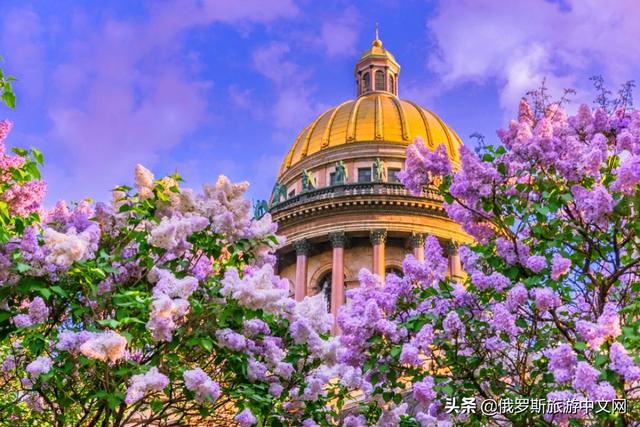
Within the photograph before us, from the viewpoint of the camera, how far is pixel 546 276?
9555mm

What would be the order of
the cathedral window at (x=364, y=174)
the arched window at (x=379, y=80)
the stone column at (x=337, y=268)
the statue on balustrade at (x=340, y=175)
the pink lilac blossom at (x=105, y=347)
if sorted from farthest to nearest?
the arched window at (x=379, y=80), the cathedral window at (x=364, y=174), the statue on balustrade at (x=340, y=175), the stone column at (x=337, y=268), the pink lilac blossom at (x=105, y=347)

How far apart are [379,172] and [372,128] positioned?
5.09 metres

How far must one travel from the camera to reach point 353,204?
41.6m

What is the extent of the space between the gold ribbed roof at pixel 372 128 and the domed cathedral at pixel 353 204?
7cm

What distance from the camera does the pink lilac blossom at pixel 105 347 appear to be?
7.20 meters

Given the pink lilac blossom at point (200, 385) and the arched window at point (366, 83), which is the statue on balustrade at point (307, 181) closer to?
the arched window at point (366, 83)

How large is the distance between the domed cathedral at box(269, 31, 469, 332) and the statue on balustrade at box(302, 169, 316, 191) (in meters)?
0.06

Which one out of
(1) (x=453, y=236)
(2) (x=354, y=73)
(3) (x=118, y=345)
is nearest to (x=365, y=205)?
(1) (x=453, y=236)

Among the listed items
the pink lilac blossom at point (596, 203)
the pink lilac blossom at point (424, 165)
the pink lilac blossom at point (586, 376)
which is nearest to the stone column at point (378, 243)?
the pink lilac blossom at point (424, 165)

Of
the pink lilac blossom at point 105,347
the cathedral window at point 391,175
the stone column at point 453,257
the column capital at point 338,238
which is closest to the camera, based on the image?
the pink lilac blossom at point 105,347

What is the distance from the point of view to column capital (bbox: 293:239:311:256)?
42.2 m

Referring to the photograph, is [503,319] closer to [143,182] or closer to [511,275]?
[511,275]

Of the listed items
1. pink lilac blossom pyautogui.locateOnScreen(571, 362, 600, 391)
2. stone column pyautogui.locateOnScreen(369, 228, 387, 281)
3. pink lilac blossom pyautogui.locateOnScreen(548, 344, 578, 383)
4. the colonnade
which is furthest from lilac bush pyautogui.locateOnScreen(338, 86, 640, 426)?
stone column pyautogui.locateOnScreen(369, 228, 387, 281)

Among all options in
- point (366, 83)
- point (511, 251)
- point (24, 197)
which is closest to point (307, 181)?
point (366, 83)
